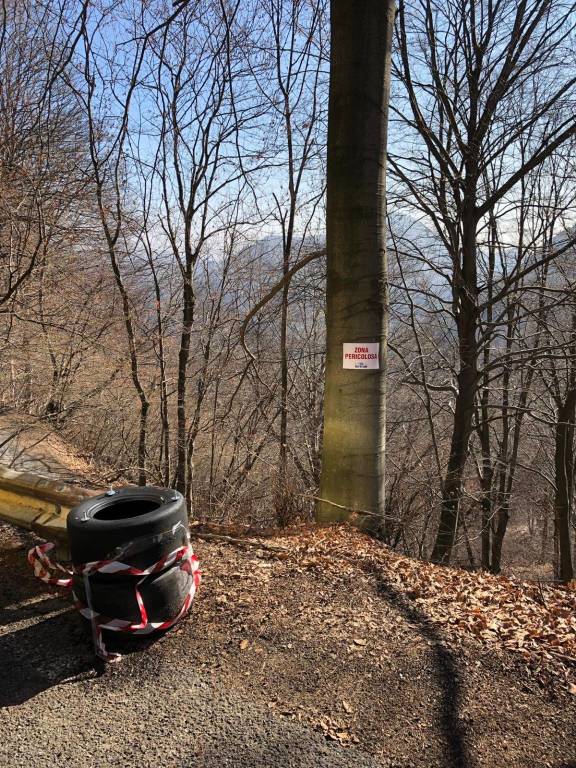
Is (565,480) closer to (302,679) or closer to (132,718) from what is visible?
(302,679)

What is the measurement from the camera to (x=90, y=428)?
44.6ft

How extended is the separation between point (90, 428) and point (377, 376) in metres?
10.7

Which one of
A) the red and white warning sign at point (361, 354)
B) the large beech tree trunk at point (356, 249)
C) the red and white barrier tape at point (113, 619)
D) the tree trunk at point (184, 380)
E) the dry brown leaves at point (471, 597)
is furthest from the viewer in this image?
the tree trunk at point (184, 380)

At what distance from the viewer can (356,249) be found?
15.0 feet

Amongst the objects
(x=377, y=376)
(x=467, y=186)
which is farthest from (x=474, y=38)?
(x=377, y=376)

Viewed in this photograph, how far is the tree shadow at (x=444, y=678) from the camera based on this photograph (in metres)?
2.11

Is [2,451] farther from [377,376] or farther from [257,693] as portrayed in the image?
[257,693]

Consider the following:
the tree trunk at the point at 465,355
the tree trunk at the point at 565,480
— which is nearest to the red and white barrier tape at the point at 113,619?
the tree trunk at the point at 465,355

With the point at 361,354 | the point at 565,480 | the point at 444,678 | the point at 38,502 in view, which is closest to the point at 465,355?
the point at 361,354

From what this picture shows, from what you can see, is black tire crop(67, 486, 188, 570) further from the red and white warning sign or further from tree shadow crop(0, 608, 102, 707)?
the red and white warning sign

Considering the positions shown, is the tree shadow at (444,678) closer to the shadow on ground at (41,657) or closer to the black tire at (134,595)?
the black tire at (134,595)

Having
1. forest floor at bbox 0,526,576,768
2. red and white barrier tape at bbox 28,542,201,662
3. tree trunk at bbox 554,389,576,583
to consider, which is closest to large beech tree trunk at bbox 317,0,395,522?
forest floor at bbox 0,526,576,768

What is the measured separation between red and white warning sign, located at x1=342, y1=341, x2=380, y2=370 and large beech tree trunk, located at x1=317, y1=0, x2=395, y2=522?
1.8 inches

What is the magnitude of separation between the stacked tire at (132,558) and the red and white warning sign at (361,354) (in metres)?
2.29
